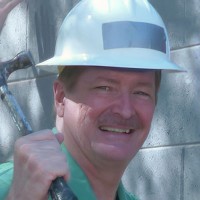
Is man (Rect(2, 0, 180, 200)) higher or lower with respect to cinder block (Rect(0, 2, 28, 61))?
higher

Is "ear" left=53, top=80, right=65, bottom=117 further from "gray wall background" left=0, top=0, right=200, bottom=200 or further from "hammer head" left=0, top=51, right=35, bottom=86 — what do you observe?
"gray wall background" left=0, top=0, right=200, bottom=200

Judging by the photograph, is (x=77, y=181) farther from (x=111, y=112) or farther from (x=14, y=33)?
(x=14, y=33)

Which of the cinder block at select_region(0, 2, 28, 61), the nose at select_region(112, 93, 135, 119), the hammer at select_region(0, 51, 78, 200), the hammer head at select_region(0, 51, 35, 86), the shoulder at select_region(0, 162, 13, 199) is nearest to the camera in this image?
the hammer at select_region(0, 51, 78, 200)

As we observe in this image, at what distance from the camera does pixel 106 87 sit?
8.19ft

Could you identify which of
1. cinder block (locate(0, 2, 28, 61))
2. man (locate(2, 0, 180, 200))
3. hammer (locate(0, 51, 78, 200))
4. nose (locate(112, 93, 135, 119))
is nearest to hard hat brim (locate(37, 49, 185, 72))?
man (locate(2, 0, 180, 200))

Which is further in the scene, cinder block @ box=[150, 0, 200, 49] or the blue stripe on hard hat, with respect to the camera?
cinder block @ box=[150, 0, 200, 49]

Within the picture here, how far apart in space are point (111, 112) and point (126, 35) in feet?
0.97

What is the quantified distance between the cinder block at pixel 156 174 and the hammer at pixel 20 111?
3.88 ft

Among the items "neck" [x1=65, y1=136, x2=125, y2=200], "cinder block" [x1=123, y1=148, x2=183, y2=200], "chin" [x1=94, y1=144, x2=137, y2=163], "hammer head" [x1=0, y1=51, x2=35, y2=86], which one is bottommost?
"cinder block" [x1=123, y1=148, x2=183, y2=200]

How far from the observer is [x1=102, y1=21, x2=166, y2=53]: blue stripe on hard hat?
2615 millimetres

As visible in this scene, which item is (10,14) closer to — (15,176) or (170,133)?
(170,133)

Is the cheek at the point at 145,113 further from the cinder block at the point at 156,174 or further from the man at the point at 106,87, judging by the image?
the cinder block at the point at 156,174

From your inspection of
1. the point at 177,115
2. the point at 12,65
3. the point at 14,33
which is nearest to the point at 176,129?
the point at 177,115

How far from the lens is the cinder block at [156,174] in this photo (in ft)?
13.4
